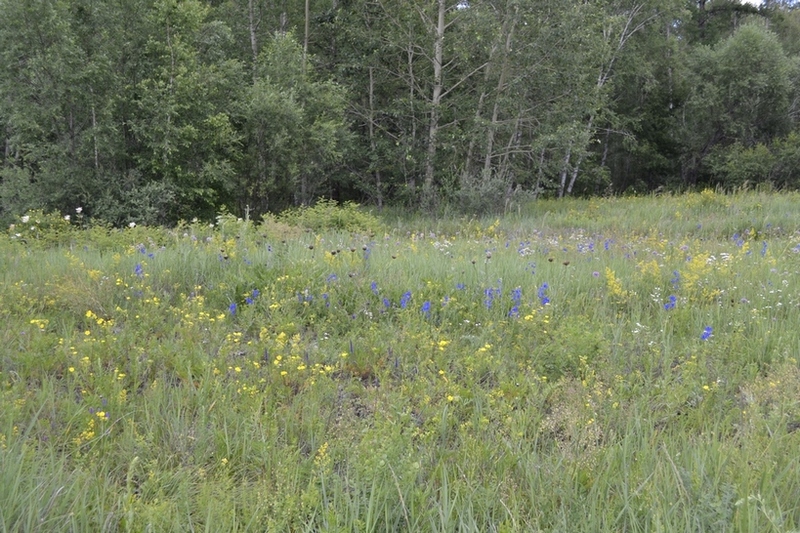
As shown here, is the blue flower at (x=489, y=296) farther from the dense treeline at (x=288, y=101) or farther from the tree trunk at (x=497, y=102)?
the tree trunk at (x=497, y=102)

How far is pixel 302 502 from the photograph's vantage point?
1.88m

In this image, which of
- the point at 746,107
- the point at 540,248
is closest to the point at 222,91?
the point at 540,248

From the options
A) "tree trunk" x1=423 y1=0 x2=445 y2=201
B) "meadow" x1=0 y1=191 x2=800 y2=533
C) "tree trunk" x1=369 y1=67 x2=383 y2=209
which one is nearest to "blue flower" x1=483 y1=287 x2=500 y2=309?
"meadow" x1=0 y1=191 x2=800 y2=533

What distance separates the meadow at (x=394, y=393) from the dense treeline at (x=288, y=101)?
8.64 meters

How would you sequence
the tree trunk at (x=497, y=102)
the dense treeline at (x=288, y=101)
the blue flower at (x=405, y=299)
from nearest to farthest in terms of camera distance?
the blue flower at (x=405, y=299), the dense treeline at (x=288, y=101), the tree trunk at (x=497, y=102)

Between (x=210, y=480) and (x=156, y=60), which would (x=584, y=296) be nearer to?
(x=210, y=480)

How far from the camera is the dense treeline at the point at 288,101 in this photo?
12.4 meters

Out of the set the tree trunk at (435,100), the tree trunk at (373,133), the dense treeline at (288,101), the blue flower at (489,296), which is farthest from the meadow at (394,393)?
the tree trunk at (373,133)

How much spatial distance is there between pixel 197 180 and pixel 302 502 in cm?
1272

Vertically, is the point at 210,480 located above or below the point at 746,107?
below

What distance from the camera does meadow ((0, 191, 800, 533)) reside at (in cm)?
189

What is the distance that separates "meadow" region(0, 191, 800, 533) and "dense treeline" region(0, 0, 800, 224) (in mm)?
8636

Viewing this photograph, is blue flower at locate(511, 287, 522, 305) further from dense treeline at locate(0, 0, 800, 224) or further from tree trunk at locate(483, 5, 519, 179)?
tree trunk at locate(483, 5, 519, 179)

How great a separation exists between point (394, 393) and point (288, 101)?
1222cm
